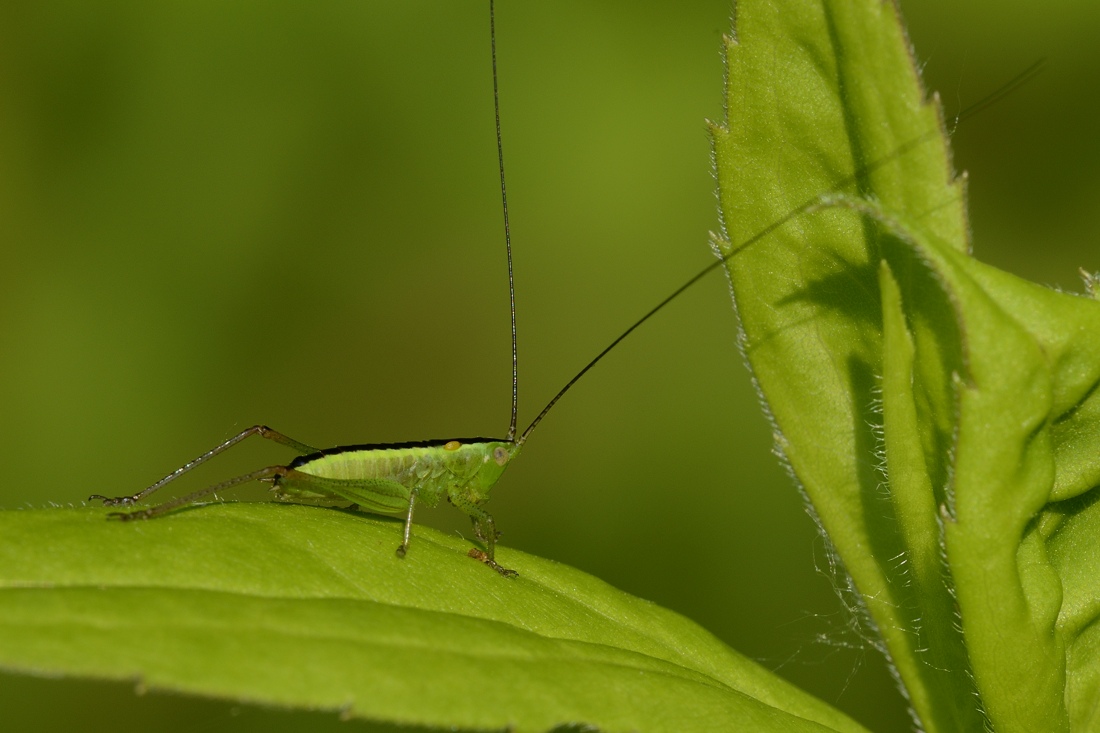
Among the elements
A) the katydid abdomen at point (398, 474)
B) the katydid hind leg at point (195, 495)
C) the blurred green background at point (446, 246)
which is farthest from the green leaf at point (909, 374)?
the blurred green background at point (446, 246)

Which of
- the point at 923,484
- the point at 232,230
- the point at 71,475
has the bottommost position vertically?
the point at 71,475

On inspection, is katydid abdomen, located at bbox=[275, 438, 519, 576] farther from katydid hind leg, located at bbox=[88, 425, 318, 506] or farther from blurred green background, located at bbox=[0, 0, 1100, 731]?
blurred green background, located at bbox=[0, 0, 1100, 731]

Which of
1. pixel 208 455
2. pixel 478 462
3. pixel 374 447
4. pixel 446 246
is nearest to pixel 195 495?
pixel 208 455

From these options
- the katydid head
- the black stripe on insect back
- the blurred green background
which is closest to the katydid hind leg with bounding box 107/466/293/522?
the black stripe on insect back

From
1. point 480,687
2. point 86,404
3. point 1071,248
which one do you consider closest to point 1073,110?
point 1071,248

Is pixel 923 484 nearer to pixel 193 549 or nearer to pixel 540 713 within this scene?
pixel 540 713
